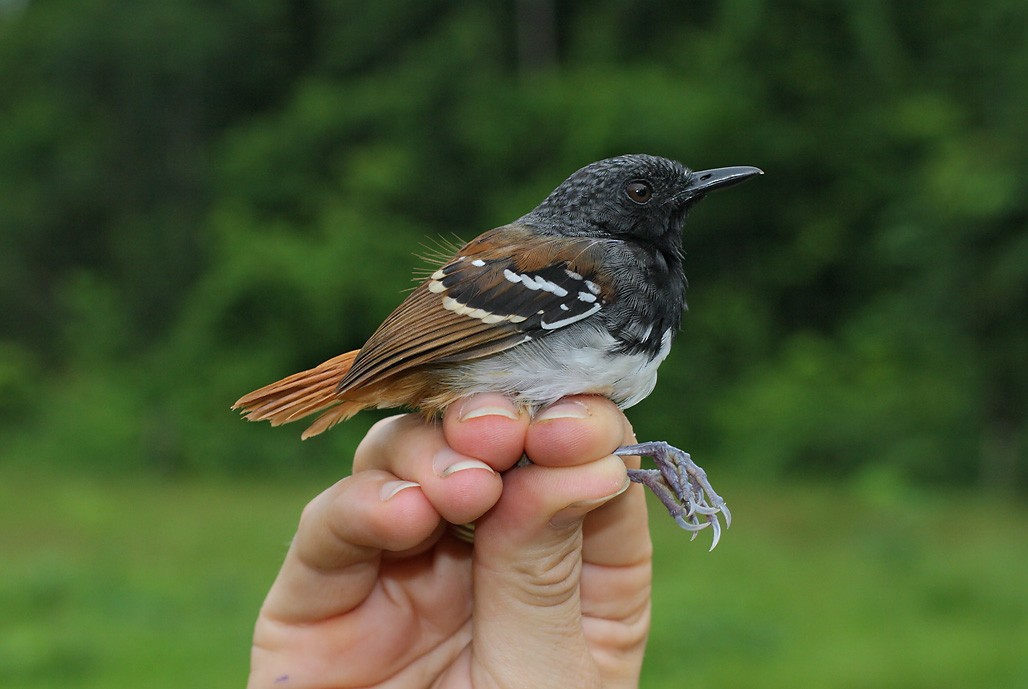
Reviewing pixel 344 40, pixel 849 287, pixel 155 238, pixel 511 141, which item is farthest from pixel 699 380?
pixel 155 238

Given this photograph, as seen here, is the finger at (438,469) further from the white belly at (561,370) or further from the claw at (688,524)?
the claw at (688,524)

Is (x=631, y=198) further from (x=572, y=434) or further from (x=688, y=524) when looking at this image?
(x=688, y=524)

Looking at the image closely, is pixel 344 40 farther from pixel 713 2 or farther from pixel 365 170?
pixel 713 2

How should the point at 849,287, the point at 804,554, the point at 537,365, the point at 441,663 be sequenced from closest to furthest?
the point at 537,365 → the point at 441,663 → the point at 804,554 → the point at 849,287

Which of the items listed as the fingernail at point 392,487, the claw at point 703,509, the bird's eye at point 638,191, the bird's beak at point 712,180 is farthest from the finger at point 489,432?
the bird's beak at point 712,180

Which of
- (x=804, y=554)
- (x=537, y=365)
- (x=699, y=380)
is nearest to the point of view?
(x=537, y=365)

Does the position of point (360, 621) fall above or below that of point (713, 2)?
above

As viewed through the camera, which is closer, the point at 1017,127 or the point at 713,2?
the point at 1017,127
